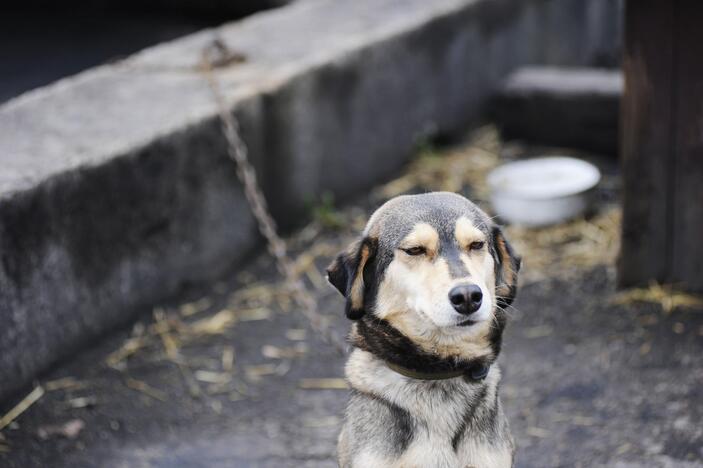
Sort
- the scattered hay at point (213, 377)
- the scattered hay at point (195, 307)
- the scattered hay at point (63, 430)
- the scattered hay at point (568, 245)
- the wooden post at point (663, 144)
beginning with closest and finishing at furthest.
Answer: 1. the scattered hay at point (63, 430)
2. the scattered hay at point (213, 377)
3. the wooden post at point (663, 144)
4. the scattered hay at point (195, 307)
5. the scattered hay at point (568, 245)

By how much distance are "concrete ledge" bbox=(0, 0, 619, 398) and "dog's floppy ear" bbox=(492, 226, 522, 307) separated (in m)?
2.32

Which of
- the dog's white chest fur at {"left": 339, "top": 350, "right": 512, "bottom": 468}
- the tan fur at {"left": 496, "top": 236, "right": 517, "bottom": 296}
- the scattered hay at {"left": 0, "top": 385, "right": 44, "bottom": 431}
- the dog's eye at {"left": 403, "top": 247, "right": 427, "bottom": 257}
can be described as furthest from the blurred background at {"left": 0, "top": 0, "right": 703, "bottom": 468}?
the dog's eye at {"left": 403, "top": 247, "right": 427, "bottom": 257}

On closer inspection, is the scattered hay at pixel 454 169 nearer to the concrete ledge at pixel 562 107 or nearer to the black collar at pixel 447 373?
the concrete ledge at pixel 562 107

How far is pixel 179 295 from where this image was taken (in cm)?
556

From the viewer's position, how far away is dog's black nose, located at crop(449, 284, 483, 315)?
284 centimetres

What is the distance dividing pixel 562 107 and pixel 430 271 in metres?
4.80

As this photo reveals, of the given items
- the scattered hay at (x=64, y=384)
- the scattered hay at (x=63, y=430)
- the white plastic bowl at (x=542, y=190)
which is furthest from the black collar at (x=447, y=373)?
the white plastic bowl at (x=542, y=190)

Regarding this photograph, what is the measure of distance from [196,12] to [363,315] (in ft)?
23.4

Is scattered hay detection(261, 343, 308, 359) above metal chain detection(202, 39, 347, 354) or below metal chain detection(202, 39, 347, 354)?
below

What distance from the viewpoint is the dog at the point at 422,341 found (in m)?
2.99

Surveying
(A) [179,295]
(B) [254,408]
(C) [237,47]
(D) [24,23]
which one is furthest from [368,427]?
(D) [24,23]

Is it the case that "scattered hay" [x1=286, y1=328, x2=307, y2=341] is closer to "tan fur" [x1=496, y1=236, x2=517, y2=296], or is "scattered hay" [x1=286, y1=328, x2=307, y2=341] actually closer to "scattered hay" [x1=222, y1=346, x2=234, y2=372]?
"scattered hay" [x1=222, y1=346, x2=234, y2=372]

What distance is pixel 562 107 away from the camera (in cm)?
748

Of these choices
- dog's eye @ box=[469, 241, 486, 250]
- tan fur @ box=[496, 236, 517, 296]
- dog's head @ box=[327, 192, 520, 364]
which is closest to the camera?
dog's head @ box=[327, 192, 520, 364]
